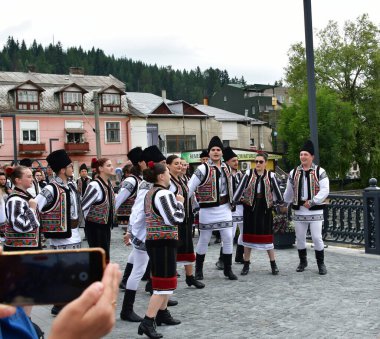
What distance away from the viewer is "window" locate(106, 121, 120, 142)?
4753 centimetres

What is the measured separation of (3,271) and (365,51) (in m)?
44.4

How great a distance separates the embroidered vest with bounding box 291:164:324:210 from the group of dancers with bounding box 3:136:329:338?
2cm

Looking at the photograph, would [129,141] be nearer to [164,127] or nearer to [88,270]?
[164,127]

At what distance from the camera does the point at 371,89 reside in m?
42.3

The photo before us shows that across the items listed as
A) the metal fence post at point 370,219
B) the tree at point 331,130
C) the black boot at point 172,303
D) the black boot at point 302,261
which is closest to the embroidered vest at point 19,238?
the black boot at point 172,303

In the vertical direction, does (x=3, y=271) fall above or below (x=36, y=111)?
below

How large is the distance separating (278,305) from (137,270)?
5.98 ft

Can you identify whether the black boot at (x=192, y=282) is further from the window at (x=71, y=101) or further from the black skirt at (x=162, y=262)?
the window at (x=71, y=101)

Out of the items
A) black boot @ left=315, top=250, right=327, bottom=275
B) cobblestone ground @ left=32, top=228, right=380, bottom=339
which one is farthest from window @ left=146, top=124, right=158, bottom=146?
black boot @ left=315, top=250, right=327, bottom=275

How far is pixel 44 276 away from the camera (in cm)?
120

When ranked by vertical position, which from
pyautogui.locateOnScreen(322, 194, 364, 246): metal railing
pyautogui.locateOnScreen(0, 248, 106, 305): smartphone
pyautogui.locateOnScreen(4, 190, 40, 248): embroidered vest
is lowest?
pyautogui.locateOnScreen(322, 194, 364, 246): metal railing

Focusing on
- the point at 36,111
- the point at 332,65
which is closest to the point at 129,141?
the point at 36,111

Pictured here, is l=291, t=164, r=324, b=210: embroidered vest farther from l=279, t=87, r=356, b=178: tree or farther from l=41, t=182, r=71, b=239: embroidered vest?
l=279, t=87, r=356, b=178: tree

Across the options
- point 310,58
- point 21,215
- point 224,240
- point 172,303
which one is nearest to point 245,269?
point 224,240
